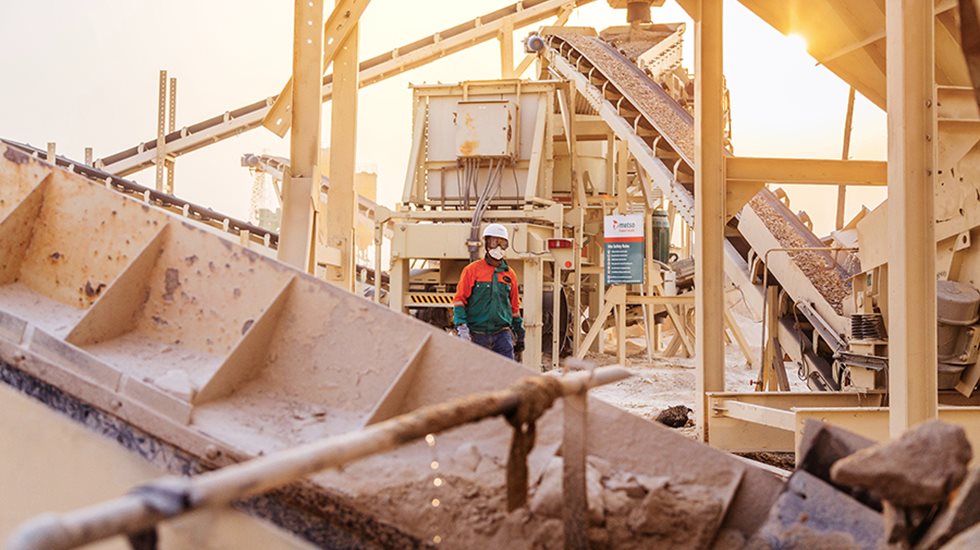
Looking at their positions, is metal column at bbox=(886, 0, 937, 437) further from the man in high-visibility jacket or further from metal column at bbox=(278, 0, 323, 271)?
the man in high-visibility jacket

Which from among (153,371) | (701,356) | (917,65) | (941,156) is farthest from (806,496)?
(701,356)

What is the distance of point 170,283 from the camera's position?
290cm

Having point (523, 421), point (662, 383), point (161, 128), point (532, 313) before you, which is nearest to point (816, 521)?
point (523, 421)

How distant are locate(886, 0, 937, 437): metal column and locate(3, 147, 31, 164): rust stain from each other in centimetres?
348

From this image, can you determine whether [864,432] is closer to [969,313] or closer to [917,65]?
[969,313]

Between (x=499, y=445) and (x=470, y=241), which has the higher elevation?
(x=470, y=241)

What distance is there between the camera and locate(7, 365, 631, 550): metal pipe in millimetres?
1179

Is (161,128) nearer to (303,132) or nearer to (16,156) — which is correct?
(303,132)

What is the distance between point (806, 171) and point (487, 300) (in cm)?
283

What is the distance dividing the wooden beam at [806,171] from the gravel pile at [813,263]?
80cm

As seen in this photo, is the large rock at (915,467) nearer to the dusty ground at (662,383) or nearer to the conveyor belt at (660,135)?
the conveyor belt at (660,135)

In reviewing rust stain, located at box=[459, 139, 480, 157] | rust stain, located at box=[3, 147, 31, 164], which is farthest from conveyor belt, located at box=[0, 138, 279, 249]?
rust stain, located at box=[3, 147, 31, 164]

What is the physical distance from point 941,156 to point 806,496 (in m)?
3.63

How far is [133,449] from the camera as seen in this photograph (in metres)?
2.42
